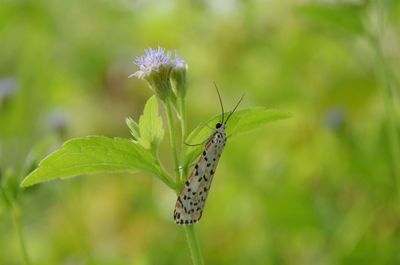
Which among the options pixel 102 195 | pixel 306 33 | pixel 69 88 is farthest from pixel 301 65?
pixel 69 88

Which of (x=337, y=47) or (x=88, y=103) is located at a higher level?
(x=88, y=103)

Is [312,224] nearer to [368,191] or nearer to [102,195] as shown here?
[368,191]

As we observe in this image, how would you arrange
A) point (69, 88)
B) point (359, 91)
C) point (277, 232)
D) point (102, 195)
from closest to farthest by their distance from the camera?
1. point (277, 232)
2. point (359, 91)
3. point (102, 195)
4. point (69, 88)

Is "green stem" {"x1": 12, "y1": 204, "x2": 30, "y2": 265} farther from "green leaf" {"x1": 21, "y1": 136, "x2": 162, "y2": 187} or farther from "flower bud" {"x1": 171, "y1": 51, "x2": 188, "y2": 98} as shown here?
"flower bud" {"x1": 171, "y1": 51, "x2": 188, "y2": 98}

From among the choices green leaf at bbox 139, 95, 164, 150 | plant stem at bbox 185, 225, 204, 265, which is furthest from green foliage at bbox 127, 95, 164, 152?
plant stem at bbox 185, 225, 204, 265

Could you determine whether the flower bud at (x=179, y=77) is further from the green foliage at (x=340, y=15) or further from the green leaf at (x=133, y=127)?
the green foliage at (x=340, y=15)

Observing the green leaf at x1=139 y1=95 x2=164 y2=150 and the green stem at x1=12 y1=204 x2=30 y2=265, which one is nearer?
the green leaf at x1=139 y1=95 x2=164 y2=150

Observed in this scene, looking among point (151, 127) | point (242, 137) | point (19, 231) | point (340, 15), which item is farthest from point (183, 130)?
point (242, 137)
